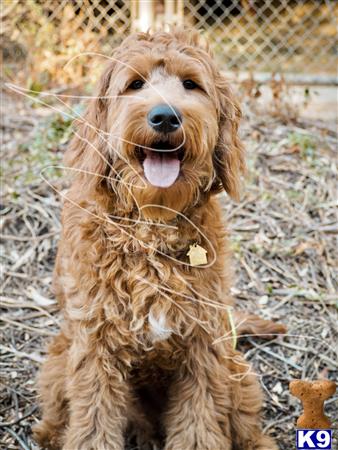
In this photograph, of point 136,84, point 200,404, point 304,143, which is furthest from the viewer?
point 304,143

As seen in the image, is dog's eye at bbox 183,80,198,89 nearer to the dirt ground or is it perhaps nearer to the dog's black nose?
the dog's black nose

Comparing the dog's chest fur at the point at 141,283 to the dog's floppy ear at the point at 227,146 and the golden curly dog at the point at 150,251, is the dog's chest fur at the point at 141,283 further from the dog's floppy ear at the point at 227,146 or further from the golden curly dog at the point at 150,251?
the dog's floppy ear at the point at 227,146

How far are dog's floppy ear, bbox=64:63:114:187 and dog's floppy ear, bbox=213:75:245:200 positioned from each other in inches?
20.0

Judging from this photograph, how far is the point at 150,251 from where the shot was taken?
3322 millimetres

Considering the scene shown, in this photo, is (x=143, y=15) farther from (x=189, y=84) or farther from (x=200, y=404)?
(x=200, y=404)

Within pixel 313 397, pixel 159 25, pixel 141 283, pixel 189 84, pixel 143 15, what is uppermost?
pixel 143 15

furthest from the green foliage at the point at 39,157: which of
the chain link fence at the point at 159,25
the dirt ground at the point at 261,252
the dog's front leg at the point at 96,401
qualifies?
the dog's front leg at the point at 96,401

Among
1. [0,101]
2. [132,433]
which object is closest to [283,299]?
[132,433]

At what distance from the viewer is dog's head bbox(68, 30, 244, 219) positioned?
3047 millimetres

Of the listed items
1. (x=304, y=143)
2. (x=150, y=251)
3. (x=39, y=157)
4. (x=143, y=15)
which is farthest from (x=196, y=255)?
(x=143, y=15)

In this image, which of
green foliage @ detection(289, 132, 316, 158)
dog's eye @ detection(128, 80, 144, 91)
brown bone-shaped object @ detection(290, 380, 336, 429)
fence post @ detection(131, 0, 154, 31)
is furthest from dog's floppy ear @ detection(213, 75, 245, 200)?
fence post @ detection(131, 0, 154, 31)

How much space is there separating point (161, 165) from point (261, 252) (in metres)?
2.15

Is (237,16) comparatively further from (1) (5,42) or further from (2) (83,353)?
(2) (83,353)

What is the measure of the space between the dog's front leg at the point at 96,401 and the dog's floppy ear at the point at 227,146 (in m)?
0.93
